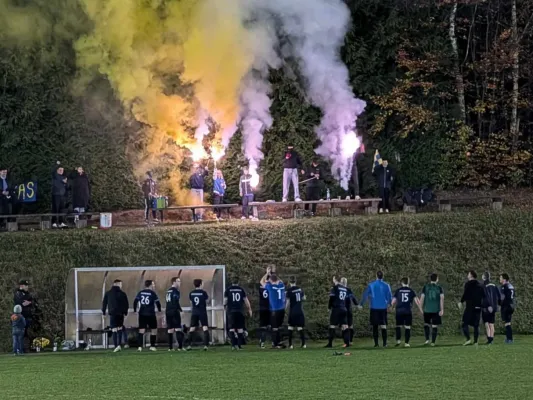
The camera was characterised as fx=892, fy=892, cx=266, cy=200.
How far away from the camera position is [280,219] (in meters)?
28.7

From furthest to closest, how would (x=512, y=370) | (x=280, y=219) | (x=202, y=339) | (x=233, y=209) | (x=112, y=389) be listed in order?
(x=233, y=209) → (x=280, y=219) → (x=202, y=339) → (x=512, y=370) → (x=112, y=389)

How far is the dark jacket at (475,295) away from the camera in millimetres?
19812

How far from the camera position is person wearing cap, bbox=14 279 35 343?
73.9ft

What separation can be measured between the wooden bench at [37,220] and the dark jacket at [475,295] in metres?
13.5

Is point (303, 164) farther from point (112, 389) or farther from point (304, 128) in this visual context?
point (112, 389)

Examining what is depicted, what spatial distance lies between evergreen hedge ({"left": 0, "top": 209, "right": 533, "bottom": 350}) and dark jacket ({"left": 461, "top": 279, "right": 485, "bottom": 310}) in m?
4.69

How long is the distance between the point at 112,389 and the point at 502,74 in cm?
2650

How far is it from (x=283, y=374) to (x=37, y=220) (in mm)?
15795

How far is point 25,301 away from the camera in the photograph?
22609 mm

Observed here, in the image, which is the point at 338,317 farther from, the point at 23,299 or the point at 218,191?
the point at 218,191

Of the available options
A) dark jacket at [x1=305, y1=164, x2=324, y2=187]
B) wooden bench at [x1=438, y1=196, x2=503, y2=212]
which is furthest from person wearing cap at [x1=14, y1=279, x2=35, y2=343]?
wooden bench at [x1=438, y1=196, x2=503, y2=212]

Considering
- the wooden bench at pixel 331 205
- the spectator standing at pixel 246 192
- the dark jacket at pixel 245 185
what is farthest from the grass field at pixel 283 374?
the dark jacket at pixel 245 185

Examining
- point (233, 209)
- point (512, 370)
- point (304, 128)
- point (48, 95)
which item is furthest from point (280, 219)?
point (512, 370)

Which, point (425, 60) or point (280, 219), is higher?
point (425, 60)
